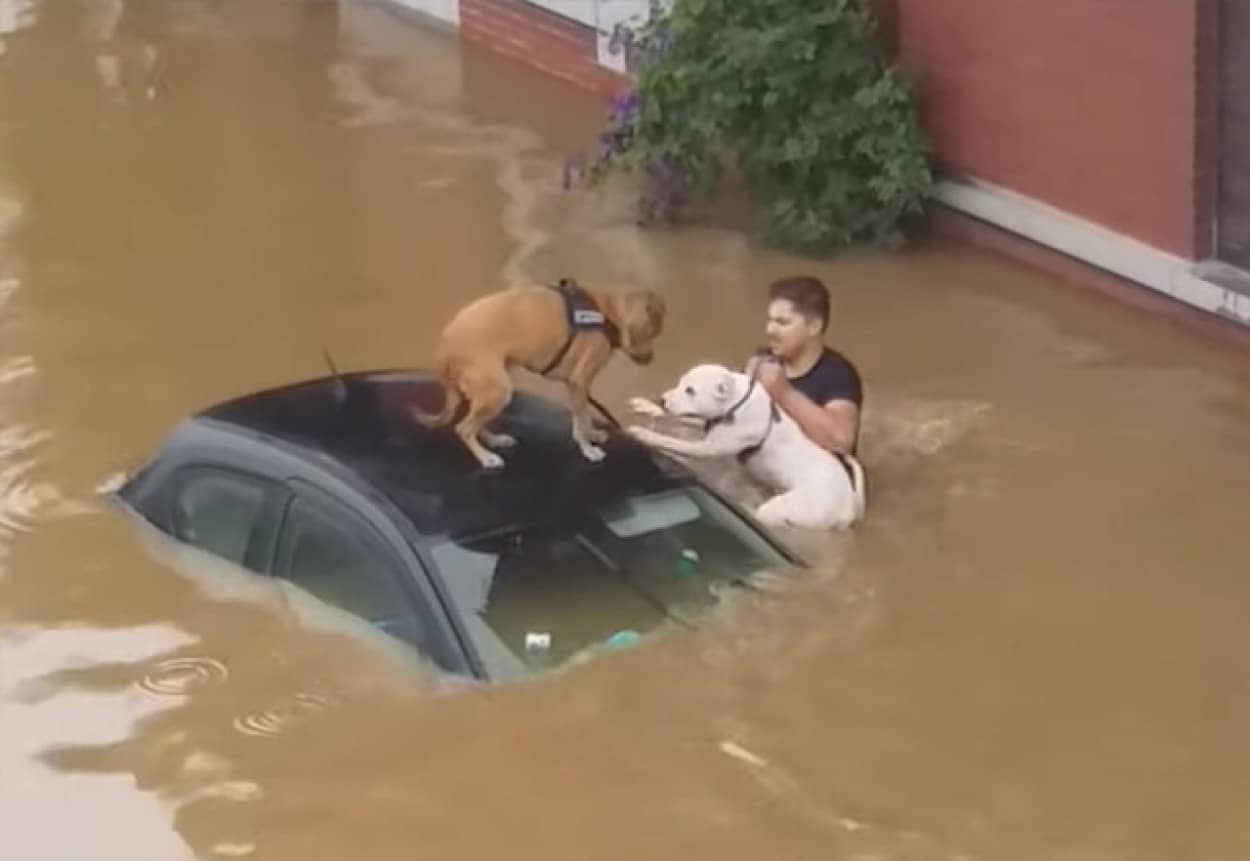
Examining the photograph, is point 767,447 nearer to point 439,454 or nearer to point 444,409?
point 444,409

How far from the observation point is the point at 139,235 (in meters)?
13.7

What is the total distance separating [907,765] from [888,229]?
219 inches

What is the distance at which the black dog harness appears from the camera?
8750 millimetres

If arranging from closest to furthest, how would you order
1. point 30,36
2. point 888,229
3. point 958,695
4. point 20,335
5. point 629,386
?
1. point 958,695
2. point 629,386
3. point 20,335
4. point 888,229
5. point 30,36

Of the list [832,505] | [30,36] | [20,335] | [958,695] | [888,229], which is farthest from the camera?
[30,36]

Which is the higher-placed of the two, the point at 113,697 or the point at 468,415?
the point at 468,415

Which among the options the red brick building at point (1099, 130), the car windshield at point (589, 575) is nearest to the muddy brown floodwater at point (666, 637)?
the car windshield at point (589, 575)

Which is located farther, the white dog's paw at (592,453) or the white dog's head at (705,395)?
the white dog's head at (705,395)

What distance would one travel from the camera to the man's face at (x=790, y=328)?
932cm

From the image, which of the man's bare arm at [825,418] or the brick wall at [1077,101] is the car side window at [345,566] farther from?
the brick wall at [1077,101]

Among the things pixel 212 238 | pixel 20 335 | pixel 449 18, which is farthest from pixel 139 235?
pixel 449 18

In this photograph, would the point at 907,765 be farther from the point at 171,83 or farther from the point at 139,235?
the point at 171,83

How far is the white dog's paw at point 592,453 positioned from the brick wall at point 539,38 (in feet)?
24.1

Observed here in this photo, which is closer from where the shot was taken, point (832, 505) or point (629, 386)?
point (832, 505)
